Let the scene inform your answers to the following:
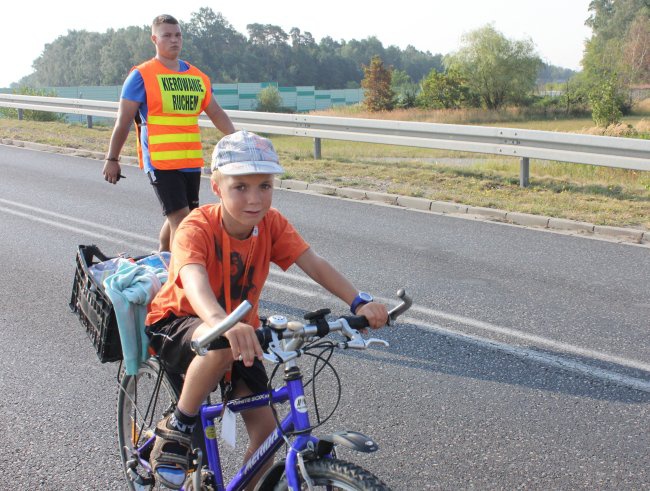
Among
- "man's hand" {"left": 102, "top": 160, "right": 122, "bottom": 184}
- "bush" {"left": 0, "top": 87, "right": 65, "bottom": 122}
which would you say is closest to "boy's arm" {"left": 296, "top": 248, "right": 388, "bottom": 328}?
"man's hand" {"left": 102, "top": 160, "right": 122, "bottom": 184}

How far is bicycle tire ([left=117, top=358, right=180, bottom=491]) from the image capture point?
330 cm

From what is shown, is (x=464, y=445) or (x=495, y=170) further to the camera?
(x=495, y=170)

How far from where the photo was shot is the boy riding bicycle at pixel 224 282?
2.69m

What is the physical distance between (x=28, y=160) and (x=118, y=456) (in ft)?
43.5

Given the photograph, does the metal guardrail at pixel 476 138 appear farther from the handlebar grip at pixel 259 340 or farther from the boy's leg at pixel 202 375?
the handlebar grip at pixel 259 340

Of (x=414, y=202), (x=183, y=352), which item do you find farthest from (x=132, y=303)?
(x=414, y=202)

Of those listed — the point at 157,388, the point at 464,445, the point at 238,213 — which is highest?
the point at 238,213

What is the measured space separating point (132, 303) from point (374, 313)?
1.10 m

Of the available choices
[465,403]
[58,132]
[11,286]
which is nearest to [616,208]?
[465,403]

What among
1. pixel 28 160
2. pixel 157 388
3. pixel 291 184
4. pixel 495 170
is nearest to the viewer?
pixel 157 388

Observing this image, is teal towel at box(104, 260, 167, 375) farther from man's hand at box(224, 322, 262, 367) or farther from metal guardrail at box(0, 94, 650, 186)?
metal guardrail at box(0, 94, 650, 186)

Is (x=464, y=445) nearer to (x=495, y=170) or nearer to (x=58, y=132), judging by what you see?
(x=495, y=170)

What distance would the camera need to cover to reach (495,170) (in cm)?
1385

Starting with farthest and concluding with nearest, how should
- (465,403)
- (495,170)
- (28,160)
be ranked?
1. (28,160)
2. (495,170)
3. (465,403)
